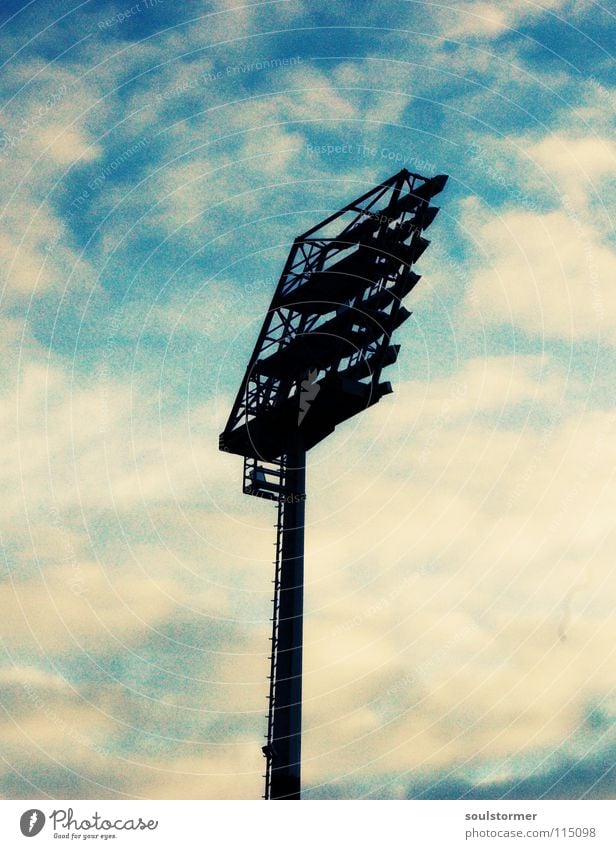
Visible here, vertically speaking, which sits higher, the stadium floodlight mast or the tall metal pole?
the stadium floodlight mast

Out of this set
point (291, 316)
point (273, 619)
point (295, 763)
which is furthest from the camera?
point (291, 316)

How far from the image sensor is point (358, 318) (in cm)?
4356

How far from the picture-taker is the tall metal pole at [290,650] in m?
38.7

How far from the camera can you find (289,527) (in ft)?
142

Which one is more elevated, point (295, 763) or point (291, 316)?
point (291, 316)

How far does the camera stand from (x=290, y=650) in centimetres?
4047

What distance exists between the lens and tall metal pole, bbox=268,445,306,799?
3866 cm

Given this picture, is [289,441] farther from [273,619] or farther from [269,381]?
[273,619]

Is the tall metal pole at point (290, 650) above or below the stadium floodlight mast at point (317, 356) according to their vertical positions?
below
